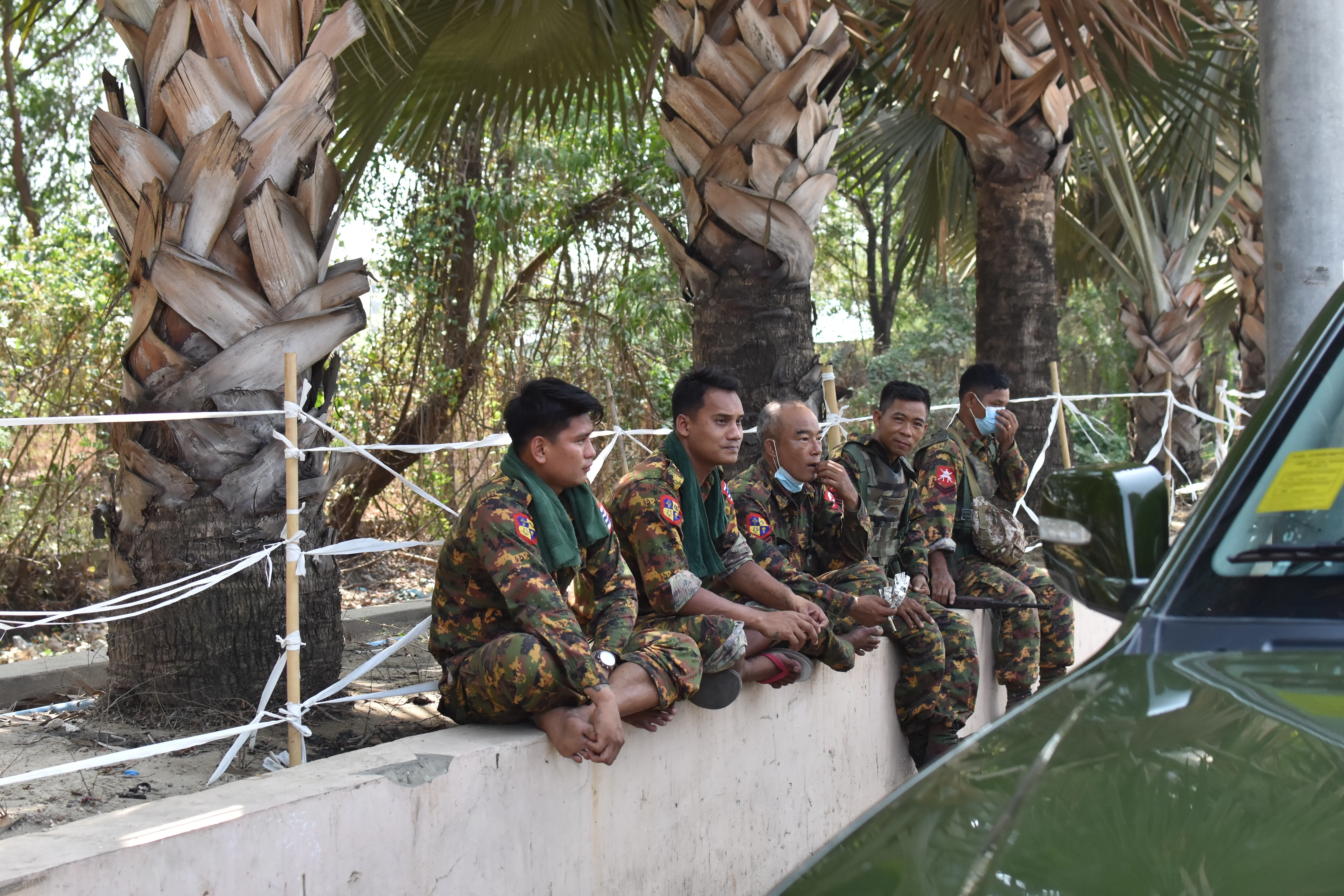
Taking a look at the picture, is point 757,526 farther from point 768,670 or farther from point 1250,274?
point 1250,274

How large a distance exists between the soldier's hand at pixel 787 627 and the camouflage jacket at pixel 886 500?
3.88 ft

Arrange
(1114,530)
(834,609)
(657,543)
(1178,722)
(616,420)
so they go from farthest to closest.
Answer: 1. (616,420)
2. (834,609)
3. (657,543)
4. (1114,530)
5. (1178,722)

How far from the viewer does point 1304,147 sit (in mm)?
4094

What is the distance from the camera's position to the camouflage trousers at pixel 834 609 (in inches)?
167

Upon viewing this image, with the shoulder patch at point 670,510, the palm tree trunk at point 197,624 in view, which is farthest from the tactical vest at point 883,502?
the palm tree trunk at point 197,624

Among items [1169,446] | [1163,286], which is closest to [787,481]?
→ [1169,446]

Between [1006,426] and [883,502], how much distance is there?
95 cm

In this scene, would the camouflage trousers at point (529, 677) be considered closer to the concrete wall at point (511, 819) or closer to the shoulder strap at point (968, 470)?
the concrete wall at point (511, 819)

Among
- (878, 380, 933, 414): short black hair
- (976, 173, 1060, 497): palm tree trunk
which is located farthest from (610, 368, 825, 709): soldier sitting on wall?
(976, 173, 1060, 497): palm tree trunk

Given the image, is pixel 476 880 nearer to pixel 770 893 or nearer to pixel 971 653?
pixel 770 893

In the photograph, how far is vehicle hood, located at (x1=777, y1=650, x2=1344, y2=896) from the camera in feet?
3.89

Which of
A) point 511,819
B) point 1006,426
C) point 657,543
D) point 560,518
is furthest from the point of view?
point 1006,426

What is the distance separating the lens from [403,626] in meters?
6.66

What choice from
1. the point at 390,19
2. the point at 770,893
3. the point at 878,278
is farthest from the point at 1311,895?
the point at 878,278
